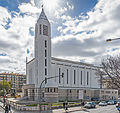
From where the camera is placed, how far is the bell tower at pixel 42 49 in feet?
177

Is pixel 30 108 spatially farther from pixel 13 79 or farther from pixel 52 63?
pixel 13 79

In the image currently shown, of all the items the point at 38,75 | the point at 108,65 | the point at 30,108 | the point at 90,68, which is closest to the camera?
the point at 108,65

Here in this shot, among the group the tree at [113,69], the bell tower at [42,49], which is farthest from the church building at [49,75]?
the tree at [113,69]

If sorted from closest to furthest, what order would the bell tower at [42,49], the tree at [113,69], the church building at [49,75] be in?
the tree at [113,69] < the church building at [49,75] < the bell tower at [42,49]

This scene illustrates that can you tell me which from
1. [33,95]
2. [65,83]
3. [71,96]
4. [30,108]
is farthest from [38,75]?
[30,108]

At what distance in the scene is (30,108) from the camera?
28344mm

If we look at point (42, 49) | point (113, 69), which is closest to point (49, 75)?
point (42, 49)

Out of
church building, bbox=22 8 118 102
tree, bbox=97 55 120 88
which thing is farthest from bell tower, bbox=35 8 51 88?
tree, bbox=97 55 120 88

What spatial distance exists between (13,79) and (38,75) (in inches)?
3728

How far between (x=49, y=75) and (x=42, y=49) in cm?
1025

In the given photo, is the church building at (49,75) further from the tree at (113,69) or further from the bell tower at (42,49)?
the tree at (113,69)

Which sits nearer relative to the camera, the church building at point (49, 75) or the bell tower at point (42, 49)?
the church building at point (49, 75)

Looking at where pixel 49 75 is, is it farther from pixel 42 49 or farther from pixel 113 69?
pixel 113 69

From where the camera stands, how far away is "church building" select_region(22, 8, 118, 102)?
5189 cm
